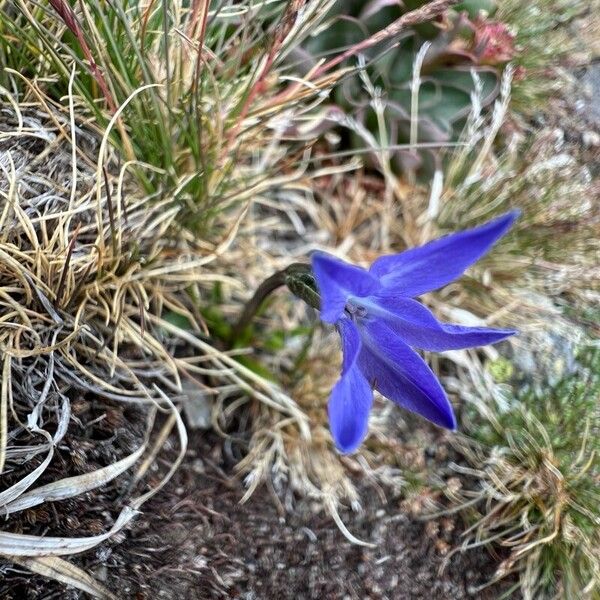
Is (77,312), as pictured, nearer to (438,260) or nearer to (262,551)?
(262,551)

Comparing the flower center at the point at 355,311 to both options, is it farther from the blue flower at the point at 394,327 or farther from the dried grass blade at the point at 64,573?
the dried grass blade at the point at 64,573

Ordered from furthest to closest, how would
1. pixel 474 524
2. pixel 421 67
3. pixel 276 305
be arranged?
1. pixel 421 67
2. pixel 276 305
3. pixel 474 524

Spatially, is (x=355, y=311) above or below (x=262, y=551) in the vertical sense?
above

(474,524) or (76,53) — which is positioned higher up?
(76,53)

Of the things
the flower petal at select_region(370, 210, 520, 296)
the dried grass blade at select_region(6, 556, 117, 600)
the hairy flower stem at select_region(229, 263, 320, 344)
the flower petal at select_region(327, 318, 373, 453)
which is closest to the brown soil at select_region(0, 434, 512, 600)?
the dried grass blade at select_region(6, 556, 117, 600)

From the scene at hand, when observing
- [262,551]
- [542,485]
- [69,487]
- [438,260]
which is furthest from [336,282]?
[542,485]

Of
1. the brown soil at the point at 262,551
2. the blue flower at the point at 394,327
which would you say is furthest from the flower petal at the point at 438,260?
the brown soil at the point at 262,551

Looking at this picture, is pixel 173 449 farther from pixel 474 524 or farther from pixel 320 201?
pixel 320 201

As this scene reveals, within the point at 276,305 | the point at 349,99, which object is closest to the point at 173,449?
the point at 276,305
